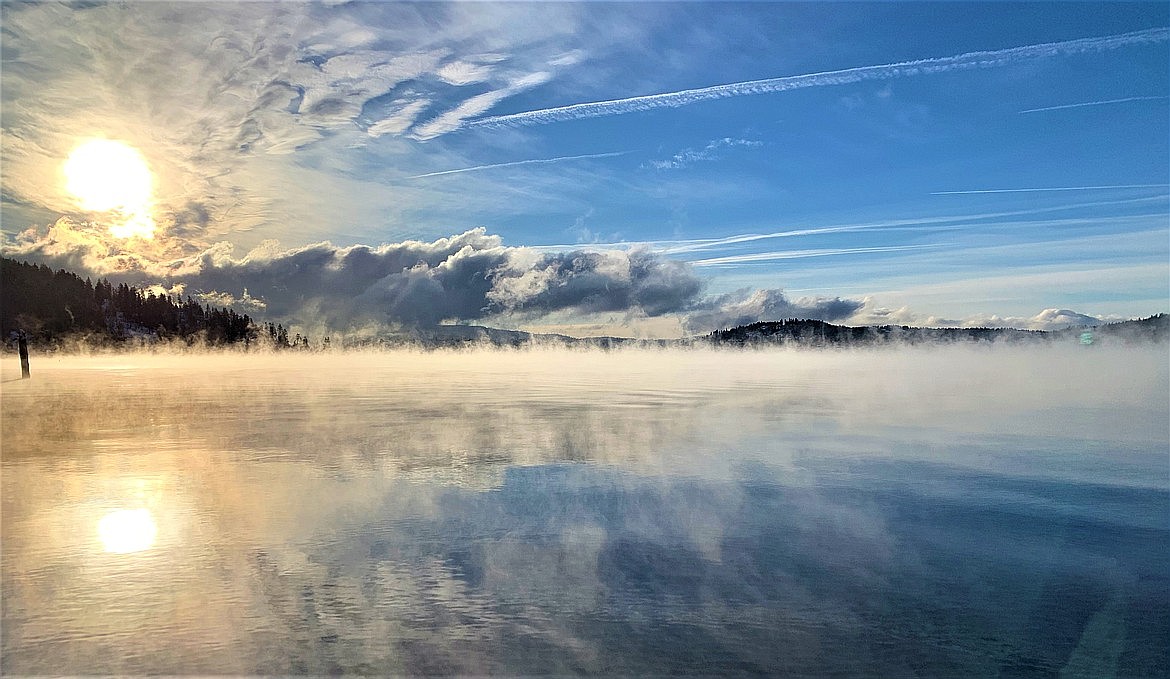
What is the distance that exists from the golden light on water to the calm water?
110mm

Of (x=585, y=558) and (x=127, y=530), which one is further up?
(x=127, y=530)

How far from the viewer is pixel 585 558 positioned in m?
16.1

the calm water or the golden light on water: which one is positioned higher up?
the golden light on water

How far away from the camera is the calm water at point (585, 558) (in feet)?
37.9

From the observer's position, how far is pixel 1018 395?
7694 cm

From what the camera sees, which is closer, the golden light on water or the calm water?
the calm water

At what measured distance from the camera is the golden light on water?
56.4 ft

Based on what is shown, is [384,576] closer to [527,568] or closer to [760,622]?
[527,568]

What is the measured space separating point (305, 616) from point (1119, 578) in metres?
15.2

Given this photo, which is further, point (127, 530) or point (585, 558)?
point (127, 530)

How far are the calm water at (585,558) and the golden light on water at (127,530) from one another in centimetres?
11

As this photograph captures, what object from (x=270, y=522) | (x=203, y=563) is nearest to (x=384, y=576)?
(x=203, y=563)

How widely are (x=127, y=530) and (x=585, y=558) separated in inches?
445

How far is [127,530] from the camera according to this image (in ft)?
60.6
